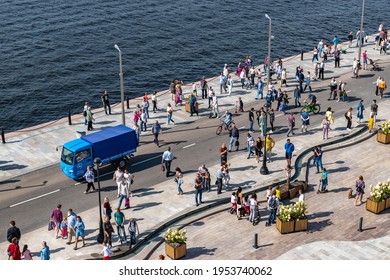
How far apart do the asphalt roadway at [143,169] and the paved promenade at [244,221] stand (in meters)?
0.99

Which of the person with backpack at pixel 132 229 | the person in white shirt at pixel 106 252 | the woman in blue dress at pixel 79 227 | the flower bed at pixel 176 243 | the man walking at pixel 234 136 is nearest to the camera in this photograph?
the person in white shirt at pixel 106 252

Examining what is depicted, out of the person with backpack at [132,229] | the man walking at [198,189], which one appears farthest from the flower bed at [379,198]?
the person with backpack at [132,229]

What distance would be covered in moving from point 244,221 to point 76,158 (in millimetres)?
10147

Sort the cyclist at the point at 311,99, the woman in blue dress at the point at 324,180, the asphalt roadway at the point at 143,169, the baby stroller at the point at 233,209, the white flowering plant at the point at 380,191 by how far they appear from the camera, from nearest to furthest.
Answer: the white flowering plant at the point at 380,191 < the baby stroller at the point at 233,209 < the asphalt roadway at the point at 143,169 < the woman in blue dress at the point at 324,180 < the cyclist at the point at 311,99

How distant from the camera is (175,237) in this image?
31609 mm

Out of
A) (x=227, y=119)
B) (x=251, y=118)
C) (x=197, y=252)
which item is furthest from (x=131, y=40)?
(x=197, y=252)

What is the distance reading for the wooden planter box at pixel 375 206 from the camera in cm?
3544

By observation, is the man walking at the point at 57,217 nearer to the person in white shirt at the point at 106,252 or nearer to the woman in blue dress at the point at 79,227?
the woman in blue dress at the point at 79,227

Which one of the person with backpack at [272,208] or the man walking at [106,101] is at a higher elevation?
the man walking at [106,101]

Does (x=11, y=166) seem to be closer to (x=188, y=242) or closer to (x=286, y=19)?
(x=188, y=242)

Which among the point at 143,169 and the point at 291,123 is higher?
the point at 291,123

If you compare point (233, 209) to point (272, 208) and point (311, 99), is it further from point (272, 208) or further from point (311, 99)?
point (311, 99)

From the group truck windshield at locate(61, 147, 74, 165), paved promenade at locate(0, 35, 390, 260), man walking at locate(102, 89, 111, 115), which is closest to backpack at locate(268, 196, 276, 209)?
paved promenade at locate(0, 35, 390, 260)

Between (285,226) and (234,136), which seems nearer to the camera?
(285,226)
